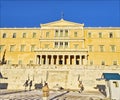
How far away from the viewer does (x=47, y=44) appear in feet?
176

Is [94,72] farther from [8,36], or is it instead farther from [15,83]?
[8,36]

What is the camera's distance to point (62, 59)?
51844mm

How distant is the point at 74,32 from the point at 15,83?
2382 cm

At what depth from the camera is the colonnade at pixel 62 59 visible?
5093cm

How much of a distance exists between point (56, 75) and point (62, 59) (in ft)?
46.0

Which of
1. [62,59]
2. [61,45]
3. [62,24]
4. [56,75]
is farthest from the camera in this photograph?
[62,24]

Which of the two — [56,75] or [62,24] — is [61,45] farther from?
[56,75]

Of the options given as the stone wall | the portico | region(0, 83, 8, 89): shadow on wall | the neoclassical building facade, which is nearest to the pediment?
the neoclassical building facade

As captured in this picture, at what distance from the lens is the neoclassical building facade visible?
5138cm

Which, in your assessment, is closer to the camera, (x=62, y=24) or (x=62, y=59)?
(x=62, y=59)

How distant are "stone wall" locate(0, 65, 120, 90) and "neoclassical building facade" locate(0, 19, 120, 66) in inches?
448

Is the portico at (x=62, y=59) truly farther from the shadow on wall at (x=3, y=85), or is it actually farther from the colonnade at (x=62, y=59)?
the shadow on wall at (x=3, y=85)

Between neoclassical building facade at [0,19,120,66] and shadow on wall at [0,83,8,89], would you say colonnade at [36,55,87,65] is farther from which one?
shadow on wall at [0,83,8,89]

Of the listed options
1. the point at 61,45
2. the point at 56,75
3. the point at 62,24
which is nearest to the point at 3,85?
the point at 56,75
